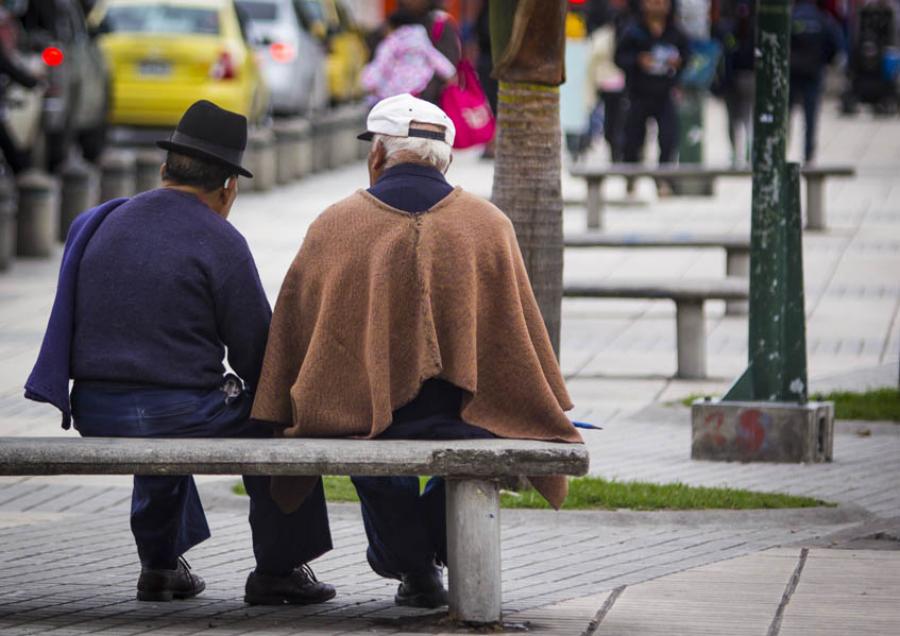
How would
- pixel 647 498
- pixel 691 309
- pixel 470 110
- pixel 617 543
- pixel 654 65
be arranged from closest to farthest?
pixel 617 543
pixel 647 498
pixel 691 309
pixel 470 110
pixel 654 65

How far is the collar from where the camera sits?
6.14 m

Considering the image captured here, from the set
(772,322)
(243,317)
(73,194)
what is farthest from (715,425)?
(73,194)

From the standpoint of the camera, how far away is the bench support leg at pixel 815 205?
18.6 m

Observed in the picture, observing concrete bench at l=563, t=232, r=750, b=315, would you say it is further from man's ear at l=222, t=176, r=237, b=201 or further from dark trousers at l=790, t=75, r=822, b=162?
dark trousers at l=790, t=75, r=822, b=162

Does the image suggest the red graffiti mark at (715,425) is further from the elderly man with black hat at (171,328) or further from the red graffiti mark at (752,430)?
the elderly man with black hat at (171,328)

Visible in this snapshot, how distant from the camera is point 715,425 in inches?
352

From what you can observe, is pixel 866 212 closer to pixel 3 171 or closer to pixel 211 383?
pixel 3 171

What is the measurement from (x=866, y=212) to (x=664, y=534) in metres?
A: 13.7

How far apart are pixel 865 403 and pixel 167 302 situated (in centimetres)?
501

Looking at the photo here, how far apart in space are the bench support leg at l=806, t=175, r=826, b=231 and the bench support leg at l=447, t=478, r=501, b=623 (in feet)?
43.2

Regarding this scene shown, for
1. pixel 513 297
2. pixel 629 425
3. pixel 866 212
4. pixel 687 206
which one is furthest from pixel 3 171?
pixel 513 297

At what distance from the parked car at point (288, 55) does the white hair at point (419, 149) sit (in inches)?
856

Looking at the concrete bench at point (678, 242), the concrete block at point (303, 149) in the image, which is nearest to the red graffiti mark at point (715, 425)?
the concrete bench at point (678, 242)

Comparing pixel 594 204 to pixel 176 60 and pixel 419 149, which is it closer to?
pixel 176 60
